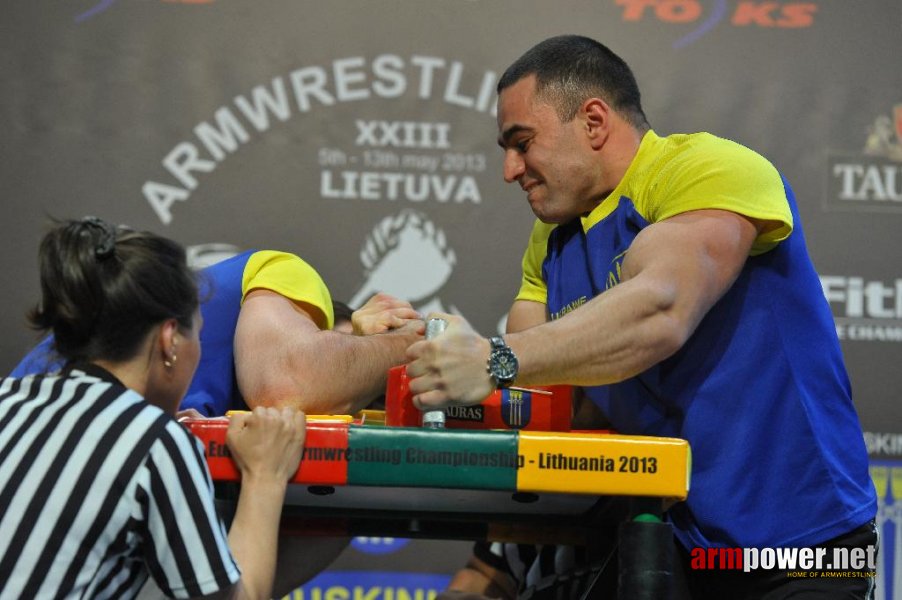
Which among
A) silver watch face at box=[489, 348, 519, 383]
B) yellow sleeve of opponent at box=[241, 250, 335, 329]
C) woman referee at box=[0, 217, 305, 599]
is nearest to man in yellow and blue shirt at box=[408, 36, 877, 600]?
silver watch face at box=[489, 348, 519, 383]

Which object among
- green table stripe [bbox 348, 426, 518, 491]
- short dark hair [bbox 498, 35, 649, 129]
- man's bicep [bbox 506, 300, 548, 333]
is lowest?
green table stripe [bbox 348, 426, 518, 491]

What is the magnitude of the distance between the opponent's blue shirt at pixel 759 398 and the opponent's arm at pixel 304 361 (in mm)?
495

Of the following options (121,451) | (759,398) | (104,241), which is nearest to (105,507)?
(121,451)

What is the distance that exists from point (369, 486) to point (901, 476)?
217 cm

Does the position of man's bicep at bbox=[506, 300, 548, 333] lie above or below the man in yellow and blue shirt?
above

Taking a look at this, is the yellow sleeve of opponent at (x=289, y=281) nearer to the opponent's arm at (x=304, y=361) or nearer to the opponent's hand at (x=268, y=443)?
the opponent's arm at (x=304, y=361)

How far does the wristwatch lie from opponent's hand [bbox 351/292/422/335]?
2.17ft

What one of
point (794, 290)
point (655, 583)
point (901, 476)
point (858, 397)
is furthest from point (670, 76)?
point (655, 583)

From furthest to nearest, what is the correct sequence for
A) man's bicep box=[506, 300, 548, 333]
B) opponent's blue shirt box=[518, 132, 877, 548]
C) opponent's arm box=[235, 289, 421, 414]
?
man's bicep box=[506, 300, 548, 333] < opponent's arm box=[235, 289, 421, 414] < opponent's blue shirt box=[518, 132, 877, 548]

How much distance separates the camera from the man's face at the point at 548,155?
199cm

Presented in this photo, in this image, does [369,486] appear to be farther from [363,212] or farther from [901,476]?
[901,476]

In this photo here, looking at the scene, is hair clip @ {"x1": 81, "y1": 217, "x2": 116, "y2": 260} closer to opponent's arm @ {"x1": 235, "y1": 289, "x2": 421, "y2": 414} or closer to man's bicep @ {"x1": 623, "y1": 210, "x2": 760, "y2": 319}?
opponent's arm @ {"x1": 235, "y1": 289, "x2": 421, "y2": 414}

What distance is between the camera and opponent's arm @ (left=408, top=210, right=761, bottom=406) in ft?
4.92

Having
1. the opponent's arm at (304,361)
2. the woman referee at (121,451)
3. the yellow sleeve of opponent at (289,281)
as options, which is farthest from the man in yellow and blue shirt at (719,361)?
the yellow sleeve of opponent at (289,281)
